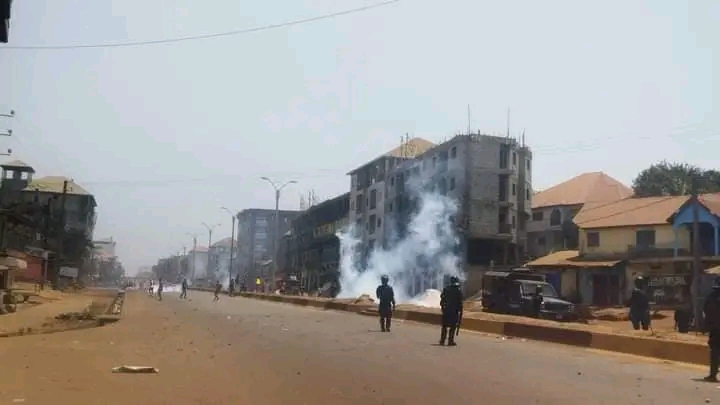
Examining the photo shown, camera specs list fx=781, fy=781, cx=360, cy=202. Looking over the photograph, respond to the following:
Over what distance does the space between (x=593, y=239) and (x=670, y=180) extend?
2402 cm

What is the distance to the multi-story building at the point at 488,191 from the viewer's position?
74938 millimetres

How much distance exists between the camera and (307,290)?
107m

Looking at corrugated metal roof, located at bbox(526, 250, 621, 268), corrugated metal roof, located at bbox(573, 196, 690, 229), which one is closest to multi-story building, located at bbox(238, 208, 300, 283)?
corrugated metal roof, located at bbox(526, 250, 621, 268)

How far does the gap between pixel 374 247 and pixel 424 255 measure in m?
17.0

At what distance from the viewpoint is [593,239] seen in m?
59.4

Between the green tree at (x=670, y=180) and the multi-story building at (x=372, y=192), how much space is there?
26.3 metres

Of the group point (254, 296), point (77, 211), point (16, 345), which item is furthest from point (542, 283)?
point (77, 211)

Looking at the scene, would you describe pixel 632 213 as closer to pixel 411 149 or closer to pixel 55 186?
pixel 411 149

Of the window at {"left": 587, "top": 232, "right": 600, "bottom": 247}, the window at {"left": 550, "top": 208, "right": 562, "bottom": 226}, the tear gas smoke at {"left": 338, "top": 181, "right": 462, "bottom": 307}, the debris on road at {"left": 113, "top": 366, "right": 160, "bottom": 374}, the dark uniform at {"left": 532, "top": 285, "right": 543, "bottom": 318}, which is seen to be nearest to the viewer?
the debris on road at {"left": 113, "top": 366, "right": 160, "bottom": 374}

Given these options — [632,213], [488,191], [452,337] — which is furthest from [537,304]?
[488,191]

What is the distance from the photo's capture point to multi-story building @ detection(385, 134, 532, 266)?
246 ft

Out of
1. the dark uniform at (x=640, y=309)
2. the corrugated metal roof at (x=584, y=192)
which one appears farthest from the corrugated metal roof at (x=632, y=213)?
the dark uniform at (x=640, y=309)

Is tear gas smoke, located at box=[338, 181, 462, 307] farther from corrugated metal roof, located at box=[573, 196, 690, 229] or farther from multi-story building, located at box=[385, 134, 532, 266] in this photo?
corrugated metal roof, located at box=[573, 196, 690, 229]

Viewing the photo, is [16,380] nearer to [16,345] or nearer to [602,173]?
[16,345]
